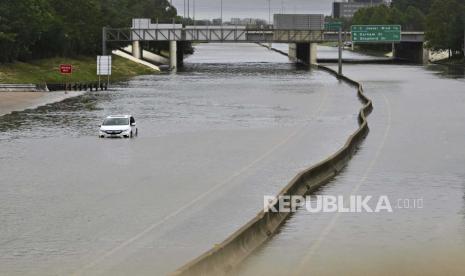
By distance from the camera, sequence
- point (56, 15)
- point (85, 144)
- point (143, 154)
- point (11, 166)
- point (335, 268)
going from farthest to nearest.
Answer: point (56, 15) < point (85, 144) < point (143, 154) < point (11, 166) < point (335, 268)

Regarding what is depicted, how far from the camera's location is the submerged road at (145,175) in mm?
27828

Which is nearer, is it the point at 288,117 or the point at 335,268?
the point at 335,268

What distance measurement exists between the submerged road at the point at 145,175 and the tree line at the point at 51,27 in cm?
3415

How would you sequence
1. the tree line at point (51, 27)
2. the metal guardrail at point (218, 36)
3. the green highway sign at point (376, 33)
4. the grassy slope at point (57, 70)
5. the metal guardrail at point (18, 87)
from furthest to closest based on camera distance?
the green highway sign at point (376, 33), the metal guardrail at point (218, 36), the tree line at point (51, 27), the grassy slope at point (57, 70), the metal guardrail at point (18, 87)

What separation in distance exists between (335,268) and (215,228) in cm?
701

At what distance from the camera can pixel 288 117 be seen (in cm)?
7675

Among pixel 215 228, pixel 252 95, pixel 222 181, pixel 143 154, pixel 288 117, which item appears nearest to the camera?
pixel 215 228

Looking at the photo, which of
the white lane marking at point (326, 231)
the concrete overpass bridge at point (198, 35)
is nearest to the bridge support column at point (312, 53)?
the concrete overpass bridge at point (198, 35)

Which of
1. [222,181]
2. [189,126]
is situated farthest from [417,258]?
[189,126]

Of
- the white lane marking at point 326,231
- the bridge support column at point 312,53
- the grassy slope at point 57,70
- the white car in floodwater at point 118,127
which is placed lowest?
the white lane marking at point 326,231

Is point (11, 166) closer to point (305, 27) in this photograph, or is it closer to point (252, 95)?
point (252, 95)

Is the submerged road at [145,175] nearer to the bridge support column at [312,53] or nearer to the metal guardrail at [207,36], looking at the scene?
the metal guardrail at [207,36]

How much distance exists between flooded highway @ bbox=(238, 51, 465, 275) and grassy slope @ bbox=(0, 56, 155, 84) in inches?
2401

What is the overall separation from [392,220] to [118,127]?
31055 millimetres
